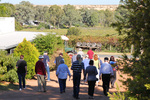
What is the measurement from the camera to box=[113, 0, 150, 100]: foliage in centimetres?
443

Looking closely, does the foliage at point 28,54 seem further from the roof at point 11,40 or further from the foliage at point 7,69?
the foliage at point 7,69

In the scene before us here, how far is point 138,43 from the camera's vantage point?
464 cm

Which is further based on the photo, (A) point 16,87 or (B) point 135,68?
(A) point 16,87

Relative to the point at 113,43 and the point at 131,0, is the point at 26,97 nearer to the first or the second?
the point at 131,0

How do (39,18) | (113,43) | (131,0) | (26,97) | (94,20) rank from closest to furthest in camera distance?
1. (131,0)
2. (26,97)
3. (113,43)
4. (94,20)
5. (39,18)

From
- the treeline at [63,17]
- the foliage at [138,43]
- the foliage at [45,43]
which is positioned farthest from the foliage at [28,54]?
the treeline at [63,17]

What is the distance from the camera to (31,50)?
13922 mm

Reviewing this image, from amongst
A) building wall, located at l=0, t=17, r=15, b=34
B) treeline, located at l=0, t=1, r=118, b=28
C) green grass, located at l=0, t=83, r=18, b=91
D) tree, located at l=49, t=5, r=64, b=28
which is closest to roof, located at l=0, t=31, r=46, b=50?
building wall, located at l=0, t=17, r=15, b=34

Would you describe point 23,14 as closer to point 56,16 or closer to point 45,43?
point 56,16

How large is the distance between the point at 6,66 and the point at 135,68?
8.82m

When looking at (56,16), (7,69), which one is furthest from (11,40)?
(56,16)

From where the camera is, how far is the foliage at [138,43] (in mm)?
4426

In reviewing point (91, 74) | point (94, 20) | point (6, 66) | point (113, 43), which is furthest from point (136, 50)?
point (94, 20)

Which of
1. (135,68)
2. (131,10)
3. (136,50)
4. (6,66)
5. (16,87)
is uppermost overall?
(131,10)
